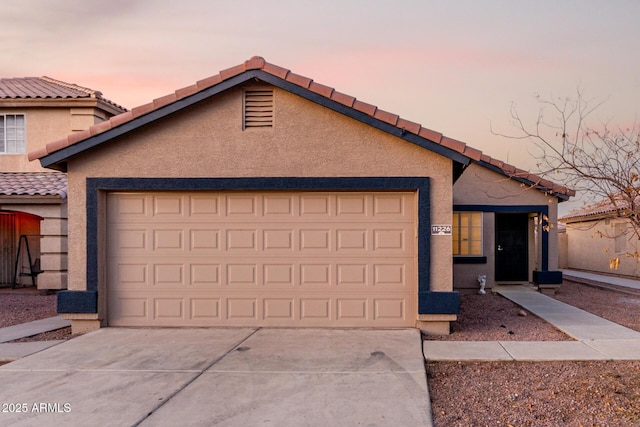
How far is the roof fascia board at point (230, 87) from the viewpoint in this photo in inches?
362

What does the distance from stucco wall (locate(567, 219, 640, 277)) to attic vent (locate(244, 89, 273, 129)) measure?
15961mm

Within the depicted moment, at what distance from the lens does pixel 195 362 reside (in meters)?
7.45

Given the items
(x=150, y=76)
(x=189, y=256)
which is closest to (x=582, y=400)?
(x=189, y=256)

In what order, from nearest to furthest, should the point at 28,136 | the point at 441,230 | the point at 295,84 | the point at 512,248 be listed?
the point at 295,84
the point at 441,230
the point at 28,136
the point at 512,248

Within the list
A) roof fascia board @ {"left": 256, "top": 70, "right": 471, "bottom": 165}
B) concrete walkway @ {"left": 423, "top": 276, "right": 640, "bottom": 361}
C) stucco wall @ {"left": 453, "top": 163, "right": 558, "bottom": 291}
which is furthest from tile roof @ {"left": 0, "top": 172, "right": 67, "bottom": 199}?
concrete walkway @ {"left": 423, "top": 276, "right": 640, "bottom": 361}

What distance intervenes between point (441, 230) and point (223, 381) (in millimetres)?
4663

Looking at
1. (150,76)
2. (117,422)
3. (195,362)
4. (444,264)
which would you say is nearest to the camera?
(117,422)

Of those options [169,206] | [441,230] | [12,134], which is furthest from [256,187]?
[12,134]

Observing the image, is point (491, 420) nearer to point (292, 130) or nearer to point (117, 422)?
point (117, 422)

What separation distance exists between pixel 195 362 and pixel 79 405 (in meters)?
1.82

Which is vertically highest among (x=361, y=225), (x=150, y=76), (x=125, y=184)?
(x=150, y=76)

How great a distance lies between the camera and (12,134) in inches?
685

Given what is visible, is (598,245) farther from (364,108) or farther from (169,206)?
(169,206)

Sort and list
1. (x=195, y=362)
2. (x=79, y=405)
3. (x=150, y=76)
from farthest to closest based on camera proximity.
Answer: (x=150, y=76), (x=195, y=362), (x=79, y=405)
